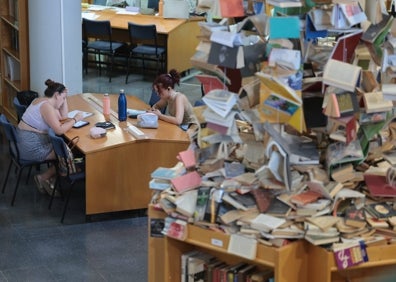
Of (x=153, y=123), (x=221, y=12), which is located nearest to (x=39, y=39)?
(x=153, y=123)

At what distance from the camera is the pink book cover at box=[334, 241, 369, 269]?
14.7 feet

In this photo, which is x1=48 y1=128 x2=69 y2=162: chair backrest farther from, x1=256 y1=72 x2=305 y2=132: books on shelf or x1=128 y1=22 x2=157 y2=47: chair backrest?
x1=128 y1=22 x2=157 y2=47: chair backrest

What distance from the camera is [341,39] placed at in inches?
180

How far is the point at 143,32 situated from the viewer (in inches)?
494

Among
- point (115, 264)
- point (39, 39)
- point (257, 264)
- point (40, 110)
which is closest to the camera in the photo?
point (257, 264)

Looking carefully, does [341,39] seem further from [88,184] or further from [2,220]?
[2,220]

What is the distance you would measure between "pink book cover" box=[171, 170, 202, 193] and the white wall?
4732mm

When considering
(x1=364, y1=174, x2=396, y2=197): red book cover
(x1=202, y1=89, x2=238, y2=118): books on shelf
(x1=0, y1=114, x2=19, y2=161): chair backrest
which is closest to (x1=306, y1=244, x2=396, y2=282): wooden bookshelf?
(x1=364, y1=174, x2=396, y2=197): red book cover

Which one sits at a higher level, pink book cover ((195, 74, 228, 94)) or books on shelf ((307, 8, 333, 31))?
books on shelf ((307, 8, 333, 31))

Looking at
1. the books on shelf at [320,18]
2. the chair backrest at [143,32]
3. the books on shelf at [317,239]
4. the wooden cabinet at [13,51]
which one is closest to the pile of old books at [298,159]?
the books on shelf at [317,239]

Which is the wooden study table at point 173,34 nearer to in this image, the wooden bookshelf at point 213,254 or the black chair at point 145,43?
the black chair at point 145,43

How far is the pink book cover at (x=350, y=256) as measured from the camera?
14.7 feet

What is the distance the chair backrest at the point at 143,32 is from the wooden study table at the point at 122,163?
486cm

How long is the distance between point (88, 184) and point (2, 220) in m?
0.89
